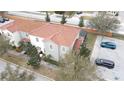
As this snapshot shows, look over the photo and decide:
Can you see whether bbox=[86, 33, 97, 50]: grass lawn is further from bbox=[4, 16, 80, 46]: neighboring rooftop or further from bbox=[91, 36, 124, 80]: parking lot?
bbox=[4, 16, 80, 46]: neighboring rooftop

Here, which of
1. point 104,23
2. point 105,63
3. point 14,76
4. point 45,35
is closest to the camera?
point 14,76

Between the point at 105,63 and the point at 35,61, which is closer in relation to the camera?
the point at 35,61

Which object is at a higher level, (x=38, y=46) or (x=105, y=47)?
(x=38, y=46)

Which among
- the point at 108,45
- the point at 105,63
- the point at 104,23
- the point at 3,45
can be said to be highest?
the point at 104,23

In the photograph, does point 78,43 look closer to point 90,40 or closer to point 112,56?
point 90,40

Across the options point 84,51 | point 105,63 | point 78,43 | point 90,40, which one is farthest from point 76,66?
point 105,63
